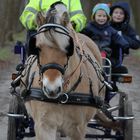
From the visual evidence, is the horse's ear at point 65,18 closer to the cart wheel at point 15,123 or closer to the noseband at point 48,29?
the noseband at point 48,29

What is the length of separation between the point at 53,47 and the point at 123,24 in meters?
3.69

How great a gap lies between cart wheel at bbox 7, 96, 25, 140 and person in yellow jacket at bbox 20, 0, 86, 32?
106 centimetres

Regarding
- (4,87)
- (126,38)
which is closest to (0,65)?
(4,87)

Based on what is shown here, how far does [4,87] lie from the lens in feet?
50.4

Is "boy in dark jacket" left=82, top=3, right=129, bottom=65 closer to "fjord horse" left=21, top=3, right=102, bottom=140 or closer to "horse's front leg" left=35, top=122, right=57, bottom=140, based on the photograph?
"fjord horse" left=21, top=3, right=102, bottom=140

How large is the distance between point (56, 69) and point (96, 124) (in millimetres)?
2387

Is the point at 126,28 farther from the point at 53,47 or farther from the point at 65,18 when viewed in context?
the point at 53,47

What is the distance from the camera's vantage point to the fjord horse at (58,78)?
212 inches

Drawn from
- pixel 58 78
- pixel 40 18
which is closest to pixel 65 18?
pixel 40 18

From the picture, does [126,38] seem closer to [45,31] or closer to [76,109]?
[76,109]

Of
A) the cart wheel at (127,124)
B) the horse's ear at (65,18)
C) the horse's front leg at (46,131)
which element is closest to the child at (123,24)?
the cart wheel at (127,124)

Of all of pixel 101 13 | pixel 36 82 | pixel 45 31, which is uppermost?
pixel 101 13

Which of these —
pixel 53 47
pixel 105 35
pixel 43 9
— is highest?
pixel 43 9

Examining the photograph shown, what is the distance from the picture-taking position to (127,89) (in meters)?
15.4
